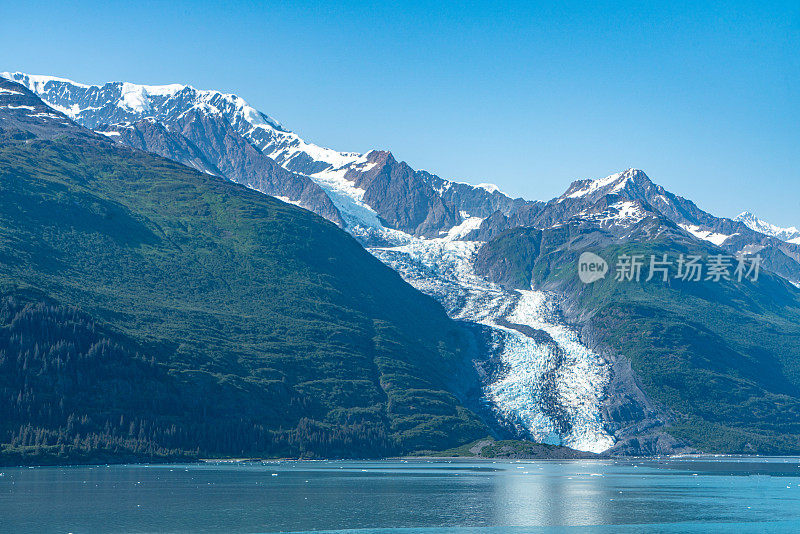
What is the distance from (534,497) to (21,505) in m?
107

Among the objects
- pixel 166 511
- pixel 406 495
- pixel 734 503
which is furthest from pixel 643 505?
pixel 166 511

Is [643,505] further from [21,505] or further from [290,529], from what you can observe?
[21,505]

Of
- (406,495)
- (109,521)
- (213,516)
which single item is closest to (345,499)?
(406,495)

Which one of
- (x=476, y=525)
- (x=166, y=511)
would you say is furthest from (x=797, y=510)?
(x=166, y=511)

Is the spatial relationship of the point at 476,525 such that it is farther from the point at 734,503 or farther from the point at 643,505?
the point at 734,503

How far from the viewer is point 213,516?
15475cm

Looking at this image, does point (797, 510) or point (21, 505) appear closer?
point (21, 505)

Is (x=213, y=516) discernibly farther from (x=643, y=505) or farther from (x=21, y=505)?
(x=643, y=505)

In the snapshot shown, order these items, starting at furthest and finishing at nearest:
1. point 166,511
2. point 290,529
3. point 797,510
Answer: point 797,510 → point 166,511 → point 290,529

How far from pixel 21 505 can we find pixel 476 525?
8277 cm

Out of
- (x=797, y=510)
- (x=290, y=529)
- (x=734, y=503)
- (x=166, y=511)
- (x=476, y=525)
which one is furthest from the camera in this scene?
(x=734, y=503)

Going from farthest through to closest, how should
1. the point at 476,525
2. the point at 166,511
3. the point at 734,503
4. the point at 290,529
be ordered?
the point at 734,503
the point at 166,511
the point at 476,525
the point at 290,529

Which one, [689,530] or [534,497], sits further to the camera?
[534,497]

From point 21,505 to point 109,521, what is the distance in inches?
1085
